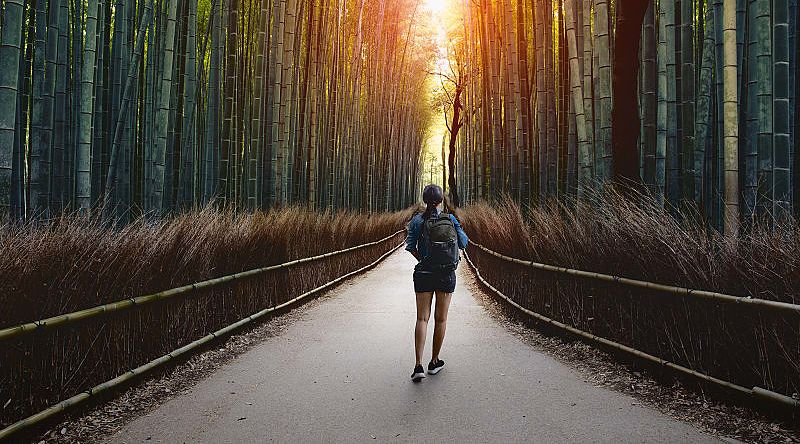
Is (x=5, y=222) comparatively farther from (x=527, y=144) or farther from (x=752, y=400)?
(x=527, y=144)

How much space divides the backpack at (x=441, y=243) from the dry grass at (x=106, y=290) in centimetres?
147

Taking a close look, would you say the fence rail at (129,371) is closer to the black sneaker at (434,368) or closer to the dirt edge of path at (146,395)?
the dirt edge of path at (146,395)

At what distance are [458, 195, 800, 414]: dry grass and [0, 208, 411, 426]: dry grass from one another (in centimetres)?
248

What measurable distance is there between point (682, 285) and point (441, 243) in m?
1.28

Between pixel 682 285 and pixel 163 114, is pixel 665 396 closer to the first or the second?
pixel 682 285

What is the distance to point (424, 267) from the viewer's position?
11.6 ft

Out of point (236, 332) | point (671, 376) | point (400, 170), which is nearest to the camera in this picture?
point (671, 376)

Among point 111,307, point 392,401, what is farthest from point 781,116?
point 111,307

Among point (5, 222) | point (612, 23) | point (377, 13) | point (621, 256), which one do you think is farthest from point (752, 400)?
point (377, 13)

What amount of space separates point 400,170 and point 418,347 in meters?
20.9

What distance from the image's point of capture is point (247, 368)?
141 inches

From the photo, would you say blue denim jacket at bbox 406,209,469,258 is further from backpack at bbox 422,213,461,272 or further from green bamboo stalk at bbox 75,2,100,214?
green bamboo stalk at bbox 75,2,100,214

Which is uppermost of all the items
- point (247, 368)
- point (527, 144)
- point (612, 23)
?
point (612, 23)

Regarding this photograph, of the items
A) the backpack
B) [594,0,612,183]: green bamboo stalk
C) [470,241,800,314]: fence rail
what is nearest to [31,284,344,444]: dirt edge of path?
the backpack
